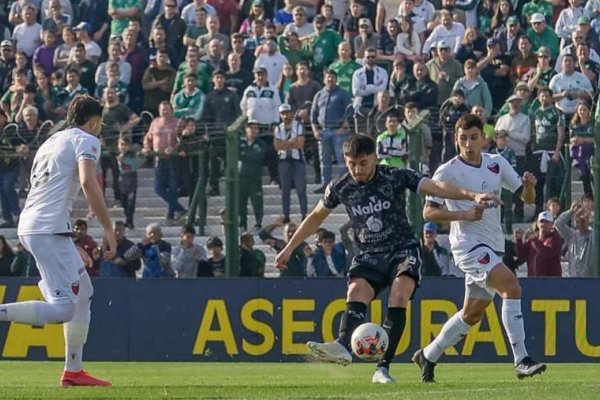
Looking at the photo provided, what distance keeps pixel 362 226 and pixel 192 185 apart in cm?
773

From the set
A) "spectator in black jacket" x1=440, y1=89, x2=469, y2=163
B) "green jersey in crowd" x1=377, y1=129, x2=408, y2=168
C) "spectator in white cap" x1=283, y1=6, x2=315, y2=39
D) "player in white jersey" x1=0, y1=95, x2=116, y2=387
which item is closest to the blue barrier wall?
"green jersey in crowd" x1=377, y1=129, x2=408, y2=168

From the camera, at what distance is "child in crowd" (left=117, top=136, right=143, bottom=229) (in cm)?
2070

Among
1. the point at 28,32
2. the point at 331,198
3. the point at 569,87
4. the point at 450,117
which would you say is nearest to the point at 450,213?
the point at 331,198

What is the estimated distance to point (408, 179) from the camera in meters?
12.6

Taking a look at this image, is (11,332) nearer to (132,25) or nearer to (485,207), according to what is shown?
(132,25)

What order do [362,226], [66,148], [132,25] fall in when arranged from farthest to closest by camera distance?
[132,25] → [362,226] → [66,148]

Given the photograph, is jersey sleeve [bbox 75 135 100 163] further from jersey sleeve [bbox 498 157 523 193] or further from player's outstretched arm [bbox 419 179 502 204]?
jersey sleeve [bbox 498 157 523 193]

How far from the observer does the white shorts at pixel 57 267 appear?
11711 mm

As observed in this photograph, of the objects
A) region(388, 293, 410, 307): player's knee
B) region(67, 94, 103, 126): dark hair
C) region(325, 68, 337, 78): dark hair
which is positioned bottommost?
region(388, 293, 410, 307): player's knee

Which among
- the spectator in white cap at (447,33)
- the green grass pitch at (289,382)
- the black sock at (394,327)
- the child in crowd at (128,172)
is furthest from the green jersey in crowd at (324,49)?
the black sock at (394,327)

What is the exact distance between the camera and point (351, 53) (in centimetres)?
2383

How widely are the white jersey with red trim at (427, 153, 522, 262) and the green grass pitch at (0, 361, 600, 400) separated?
118 cm

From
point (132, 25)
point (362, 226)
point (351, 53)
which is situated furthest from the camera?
point (132, 25)

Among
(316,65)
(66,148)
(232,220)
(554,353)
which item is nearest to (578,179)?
(554,353)
